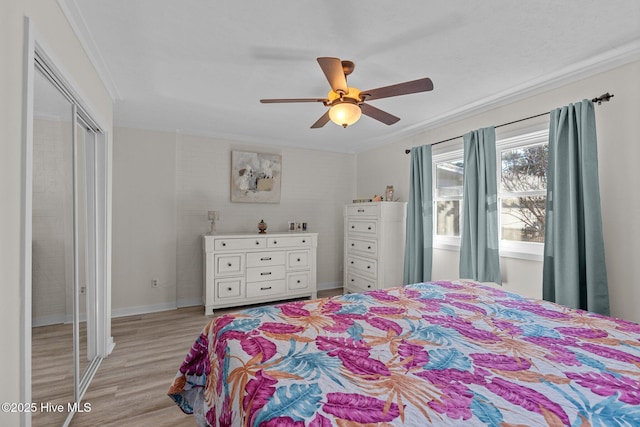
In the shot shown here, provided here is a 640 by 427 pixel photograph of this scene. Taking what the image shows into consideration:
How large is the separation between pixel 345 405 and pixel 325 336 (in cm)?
52

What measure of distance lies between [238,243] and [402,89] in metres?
2.80

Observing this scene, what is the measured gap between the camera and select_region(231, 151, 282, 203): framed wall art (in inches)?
175

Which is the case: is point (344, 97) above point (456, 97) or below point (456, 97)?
below

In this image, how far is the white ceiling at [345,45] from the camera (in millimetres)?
1734

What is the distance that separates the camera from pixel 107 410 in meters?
1.98

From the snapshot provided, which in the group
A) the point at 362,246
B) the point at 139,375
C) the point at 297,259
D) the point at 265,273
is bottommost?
the point at 139,375

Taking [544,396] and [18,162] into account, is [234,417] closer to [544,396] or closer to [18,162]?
[544,396]

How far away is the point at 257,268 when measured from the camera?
4.10 metres

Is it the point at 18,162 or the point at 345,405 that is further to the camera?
the point at 18,162

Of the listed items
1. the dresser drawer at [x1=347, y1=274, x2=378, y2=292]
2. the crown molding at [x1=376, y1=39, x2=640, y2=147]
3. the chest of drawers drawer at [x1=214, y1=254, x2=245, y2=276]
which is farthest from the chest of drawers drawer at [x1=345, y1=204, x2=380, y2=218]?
the chest of drawers drawer at [x1=214, y1=254, x2=245, y2=276]

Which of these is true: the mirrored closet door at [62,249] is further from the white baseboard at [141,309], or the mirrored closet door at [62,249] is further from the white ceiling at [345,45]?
the white baseboard at [141,309]

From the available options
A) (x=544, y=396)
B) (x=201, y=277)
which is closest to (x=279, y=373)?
(x=544, y=396)

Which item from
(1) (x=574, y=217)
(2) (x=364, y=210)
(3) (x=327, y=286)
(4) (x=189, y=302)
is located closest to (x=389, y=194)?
(2) (x=364, y=210)

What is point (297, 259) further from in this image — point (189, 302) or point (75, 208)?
point (75, 208)
